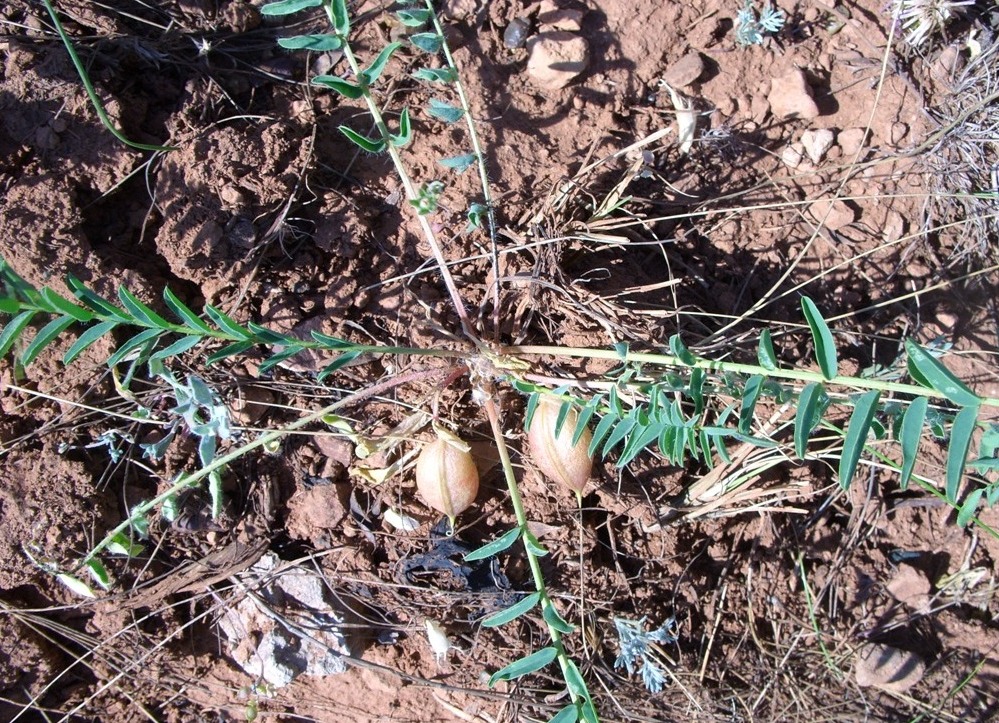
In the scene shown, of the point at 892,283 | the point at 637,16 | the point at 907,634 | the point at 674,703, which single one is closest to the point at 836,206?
the point at 892,283

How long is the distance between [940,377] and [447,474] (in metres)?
1.45

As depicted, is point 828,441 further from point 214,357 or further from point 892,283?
point 214,357

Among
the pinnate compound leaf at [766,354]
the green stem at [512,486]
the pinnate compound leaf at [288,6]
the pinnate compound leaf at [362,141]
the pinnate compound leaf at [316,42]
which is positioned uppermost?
the pinnate compound leaf at [288,6]

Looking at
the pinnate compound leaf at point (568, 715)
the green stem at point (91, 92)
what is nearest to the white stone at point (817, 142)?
the pinnate compound leaf at point (568, 715)

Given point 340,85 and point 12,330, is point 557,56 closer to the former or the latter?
point 340,85

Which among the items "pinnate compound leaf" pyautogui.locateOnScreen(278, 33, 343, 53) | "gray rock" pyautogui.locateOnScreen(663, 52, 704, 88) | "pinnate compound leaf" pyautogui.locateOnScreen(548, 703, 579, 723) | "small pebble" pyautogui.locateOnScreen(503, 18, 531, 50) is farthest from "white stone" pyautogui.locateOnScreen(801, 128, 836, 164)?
"pinnate compound leaf" pyautogui.locateOnScreen(548, 703, 579, 723)

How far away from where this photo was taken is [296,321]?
8.26ft

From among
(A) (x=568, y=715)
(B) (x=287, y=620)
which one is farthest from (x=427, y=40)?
(B) (x=287, y=620)

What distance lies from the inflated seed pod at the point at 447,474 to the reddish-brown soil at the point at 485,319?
129 millimetres

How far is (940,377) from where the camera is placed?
143 centimetres

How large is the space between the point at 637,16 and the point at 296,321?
166 cm

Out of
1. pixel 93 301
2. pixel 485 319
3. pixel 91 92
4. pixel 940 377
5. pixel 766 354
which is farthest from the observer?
pixel 485 319

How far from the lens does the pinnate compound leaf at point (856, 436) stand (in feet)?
5.06

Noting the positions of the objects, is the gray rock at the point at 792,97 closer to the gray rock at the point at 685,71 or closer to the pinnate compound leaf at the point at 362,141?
the gray rock at the point at 685,71
